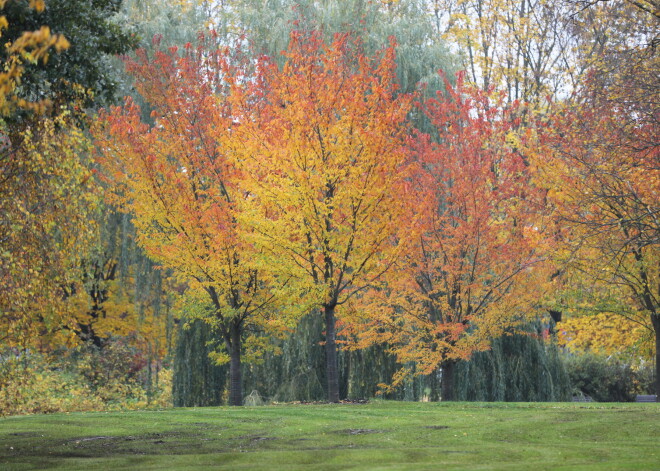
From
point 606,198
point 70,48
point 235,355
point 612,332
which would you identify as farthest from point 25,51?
point 612,332

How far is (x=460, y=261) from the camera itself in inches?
698

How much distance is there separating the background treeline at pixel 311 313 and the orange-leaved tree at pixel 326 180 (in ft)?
8.27

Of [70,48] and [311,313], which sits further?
[311,313]

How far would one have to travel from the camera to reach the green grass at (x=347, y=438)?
29.6 ft

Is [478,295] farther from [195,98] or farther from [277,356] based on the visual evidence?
[195,98]

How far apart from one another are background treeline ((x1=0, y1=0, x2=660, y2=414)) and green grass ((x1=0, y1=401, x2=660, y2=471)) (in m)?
1.42

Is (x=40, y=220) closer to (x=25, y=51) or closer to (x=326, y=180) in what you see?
(x=25, y=51)

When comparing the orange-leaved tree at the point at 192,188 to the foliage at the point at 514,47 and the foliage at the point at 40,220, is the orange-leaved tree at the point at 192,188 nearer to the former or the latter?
the foliage at the point at 40,220

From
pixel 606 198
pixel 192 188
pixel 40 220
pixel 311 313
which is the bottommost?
pixel 311 313

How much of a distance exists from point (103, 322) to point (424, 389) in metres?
12.1

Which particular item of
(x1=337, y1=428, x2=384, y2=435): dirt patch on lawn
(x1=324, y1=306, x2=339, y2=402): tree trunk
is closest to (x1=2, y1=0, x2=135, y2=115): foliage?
(x1=337, y1=428, x2=384, y2=435): dirt patch on lawn

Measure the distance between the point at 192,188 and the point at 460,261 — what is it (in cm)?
642

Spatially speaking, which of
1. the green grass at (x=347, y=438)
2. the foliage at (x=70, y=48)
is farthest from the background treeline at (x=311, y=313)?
the green grass at (x=347, y=438)

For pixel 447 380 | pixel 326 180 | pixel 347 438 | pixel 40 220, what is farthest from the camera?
pixel 447 380
